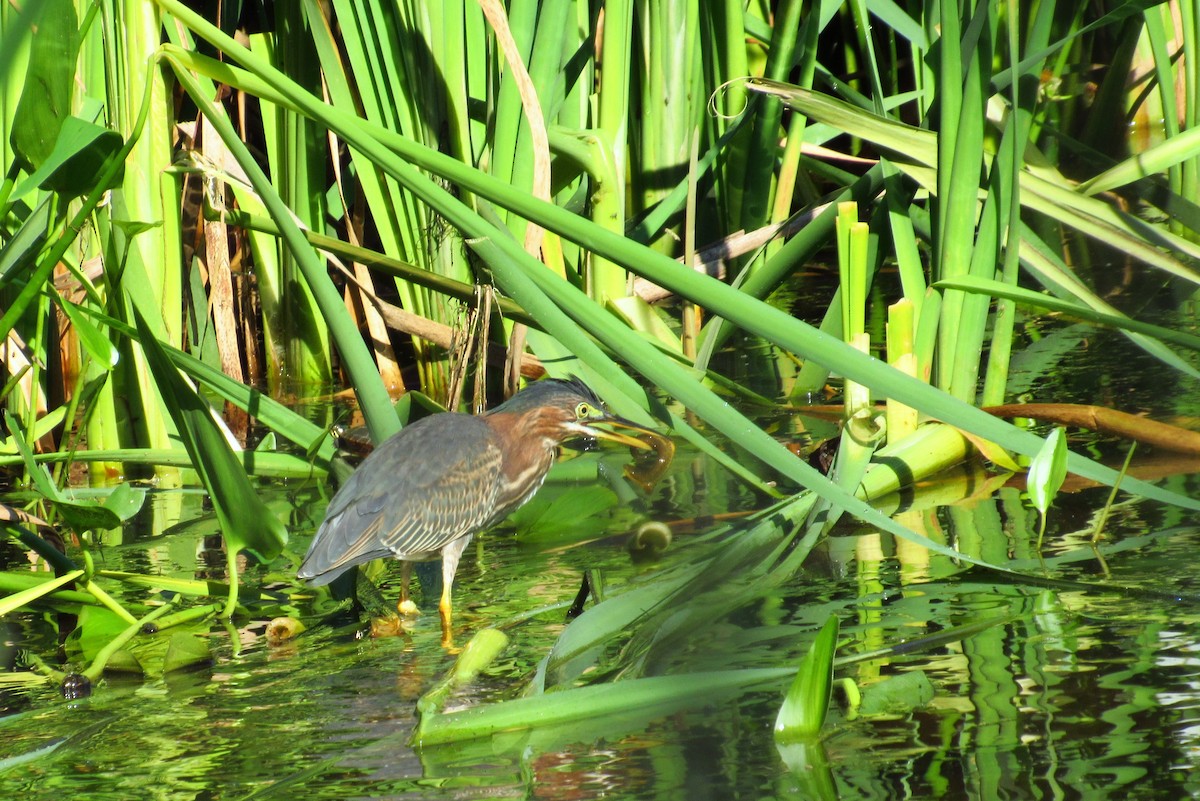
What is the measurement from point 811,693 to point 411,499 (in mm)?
1754

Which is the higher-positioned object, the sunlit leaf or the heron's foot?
the sunlit leaf

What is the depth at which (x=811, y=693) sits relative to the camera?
7.48ft

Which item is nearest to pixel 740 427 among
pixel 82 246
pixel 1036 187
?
pixel 1036 187

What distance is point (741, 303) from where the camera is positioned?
2781 mm

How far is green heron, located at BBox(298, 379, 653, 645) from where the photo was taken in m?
3.66

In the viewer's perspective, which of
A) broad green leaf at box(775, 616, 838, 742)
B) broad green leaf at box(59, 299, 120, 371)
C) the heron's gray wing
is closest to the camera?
broad green leaf at box(775, 616, 838, 742)

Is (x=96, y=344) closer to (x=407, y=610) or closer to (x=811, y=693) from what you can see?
(x=407, y=610)

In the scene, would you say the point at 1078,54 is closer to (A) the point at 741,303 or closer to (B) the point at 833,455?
(B) the point at 833,455

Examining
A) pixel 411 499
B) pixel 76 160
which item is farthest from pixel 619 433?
pixel 76 160

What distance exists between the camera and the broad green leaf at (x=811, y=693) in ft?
7.15

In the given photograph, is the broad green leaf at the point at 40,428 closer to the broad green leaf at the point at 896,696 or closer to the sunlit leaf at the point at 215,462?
the sunlit leaf at the point at 215,462

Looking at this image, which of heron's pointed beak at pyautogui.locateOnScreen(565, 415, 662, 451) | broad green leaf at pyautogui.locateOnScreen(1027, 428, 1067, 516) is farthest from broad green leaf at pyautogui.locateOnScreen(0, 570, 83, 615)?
broad green leaf at pyautogui.locateOnScreen(1027, 428, 1067, 516)

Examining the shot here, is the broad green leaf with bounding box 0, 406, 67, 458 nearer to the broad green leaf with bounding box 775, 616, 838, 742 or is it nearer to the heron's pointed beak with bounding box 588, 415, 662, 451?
the heron's pointed beak with bounding box 588, 415, 662, 451

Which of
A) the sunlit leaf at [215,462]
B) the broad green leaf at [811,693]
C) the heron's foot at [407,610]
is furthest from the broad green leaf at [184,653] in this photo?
Result: the broad green leaf at [811,693]
